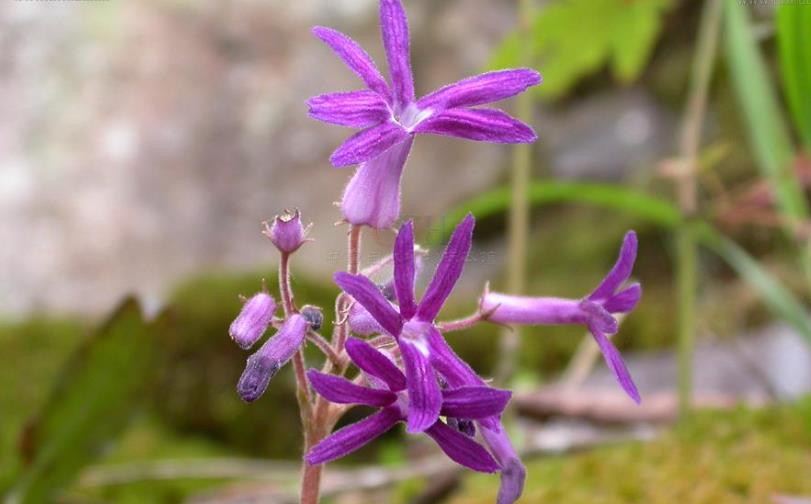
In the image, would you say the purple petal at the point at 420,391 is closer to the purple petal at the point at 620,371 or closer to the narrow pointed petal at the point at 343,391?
the narrow pointed petal at the point at 343,391

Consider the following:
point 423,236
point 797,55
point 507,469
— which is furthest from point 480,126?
point 797,55

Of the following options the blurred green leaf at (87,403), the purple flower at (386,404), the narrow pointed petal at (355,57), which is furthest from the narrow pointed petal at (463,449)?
the blurred green leaf at (87,403)

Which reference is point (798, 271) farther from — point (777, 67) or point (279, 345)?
point (279, 345)

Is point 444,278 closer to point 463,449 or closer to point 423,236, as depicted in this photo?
point 463,449

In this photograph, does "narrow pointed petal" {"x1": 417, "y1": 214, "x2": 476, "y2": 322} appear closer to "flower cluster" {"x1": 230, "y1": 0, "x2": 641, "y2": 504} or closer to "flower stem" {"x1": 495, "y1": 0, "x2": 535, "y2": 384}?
"flower cluster" {"x1": 230, "y1": 0, "x2": 641, "y2": 504}

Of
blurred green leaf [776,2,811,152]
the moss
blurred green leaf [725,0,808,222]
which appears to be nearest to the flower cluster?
the moss

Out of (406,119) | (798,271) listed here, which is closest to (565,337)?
(798,271)

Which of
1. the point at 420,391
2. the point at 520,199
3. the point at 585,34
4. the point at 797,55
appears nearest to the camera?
the point at 420,391
